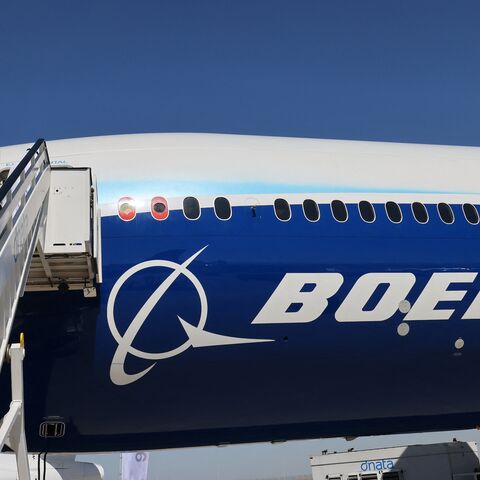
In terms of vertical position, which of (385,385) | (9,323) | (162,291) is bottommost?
(9,323)

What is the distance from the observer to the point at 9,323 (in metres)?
5.27

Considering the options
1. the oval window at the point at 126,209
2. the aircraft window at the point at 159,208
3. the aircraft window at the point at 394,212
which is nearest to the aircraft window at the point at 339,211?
the aircraft window at the point at 394,212

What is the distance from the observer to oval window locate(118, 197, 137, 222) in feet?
30.1

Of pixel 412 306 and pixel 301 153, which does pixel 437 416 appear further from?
pixel 301 153

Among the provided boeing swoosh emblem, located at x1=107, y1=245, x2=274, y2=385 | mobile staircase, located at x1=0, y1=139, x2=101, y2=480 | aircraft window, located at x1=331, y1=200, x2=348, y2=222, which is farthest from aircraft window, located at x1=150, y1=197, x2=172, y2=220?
aircraft window, located at x1=331, y1=200, x2=348, y2=222

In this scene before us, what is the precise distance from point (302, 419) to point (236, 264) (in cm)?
250

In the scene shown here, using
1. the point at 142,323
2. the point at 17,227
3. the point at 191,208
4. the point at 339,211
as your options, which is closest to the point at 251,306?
the point at 142,323

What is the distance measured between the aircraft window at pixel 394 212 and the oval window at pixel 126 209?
3753mm

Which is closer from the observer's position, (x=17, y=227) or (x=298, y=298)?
(x=17, y=227)

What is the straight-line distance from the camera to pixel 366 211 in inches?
397

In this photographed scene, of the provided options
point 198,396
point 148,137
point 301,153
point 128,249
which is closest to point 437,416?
point 198,396

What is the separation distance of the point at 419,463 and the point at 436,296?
816 cm

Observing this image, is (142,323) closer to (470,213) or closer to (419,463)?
(470,213)

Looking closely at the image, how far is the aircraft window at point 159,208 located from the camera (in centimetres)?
930
